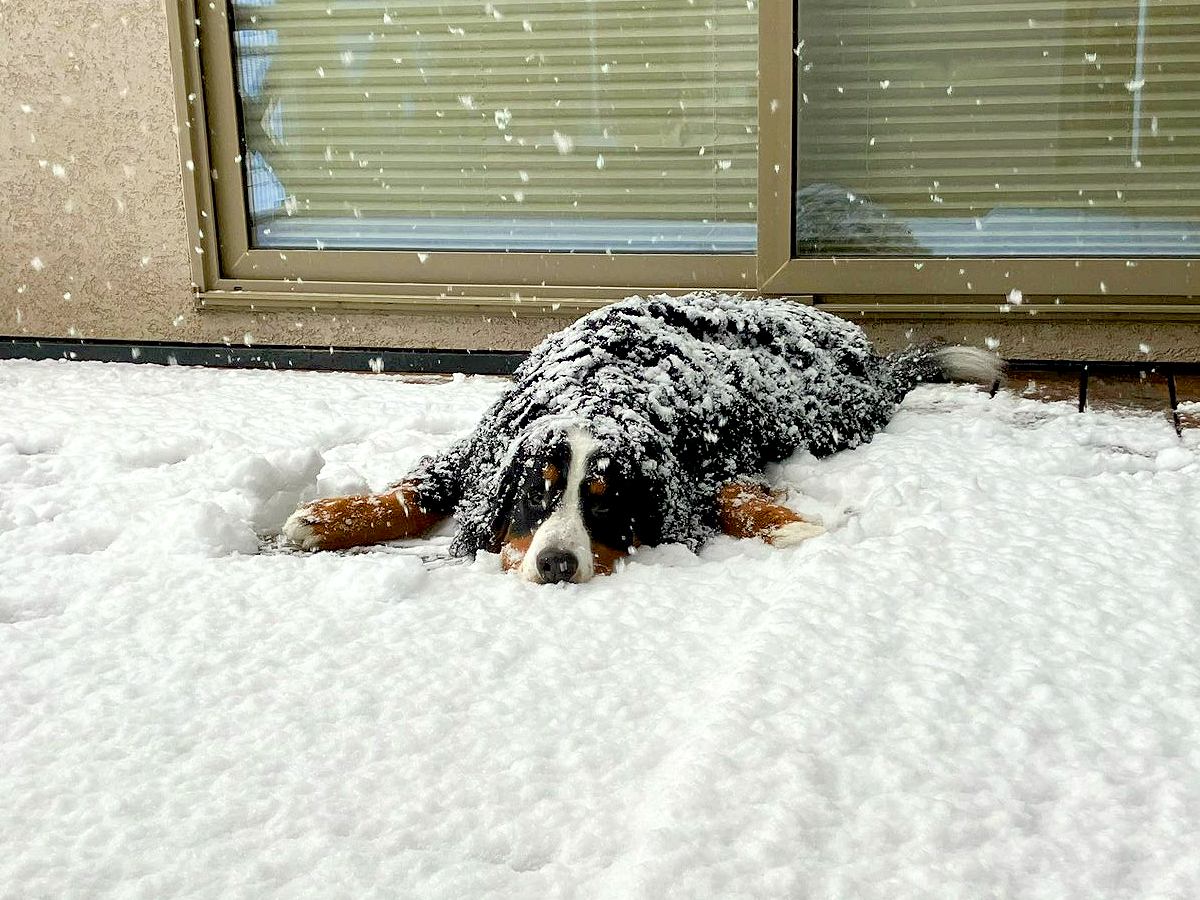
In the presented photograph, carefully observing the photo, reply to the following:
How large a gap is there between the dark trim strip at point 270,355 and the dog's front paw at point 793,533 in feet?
8.32

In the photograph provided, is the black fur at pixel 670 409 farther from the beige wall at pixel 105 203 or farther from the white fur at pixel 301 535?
the beige wall at pixel 105 203

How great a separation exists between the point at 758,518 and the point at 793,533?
123mm

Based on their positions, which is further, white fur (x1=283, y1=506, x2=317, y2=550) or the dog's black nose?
white fur (x1=283, y1=506, x2=317, y2=550)

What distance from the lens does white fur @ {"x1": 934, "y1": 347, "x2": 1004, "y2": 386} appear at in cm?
410

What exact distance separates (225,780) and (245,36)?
435cm

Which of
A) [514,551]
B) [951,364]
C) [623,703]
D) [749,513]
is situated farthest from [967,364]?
[623,703]

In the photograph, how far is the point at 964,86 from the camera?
14.5 feet

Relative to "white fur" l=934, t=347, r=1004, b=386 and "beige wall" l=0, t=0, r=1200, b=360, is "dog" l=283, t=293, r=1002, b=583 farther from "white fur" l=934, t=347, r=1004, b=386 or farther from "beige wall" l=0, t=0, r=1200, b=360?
"beige wall" l=0, t=0, r=1200, b=360

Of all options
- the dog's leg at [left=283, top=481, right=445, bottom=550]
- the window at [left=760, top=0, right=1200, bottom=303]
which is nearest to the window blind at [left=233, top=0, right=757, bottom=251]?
the window at [left=760, top=0, right=1200, bottom=303]

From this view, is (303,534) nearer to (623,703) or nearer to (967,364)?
(623,703)

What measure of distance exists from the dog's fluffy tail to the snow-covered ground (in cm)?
117

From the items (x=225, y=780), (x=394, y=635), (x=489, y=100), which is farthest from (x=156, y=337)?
(x=225, y=780)

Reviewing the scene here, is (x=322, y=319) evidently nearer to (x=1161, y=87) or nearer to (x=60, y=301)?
(x=60, y=301)

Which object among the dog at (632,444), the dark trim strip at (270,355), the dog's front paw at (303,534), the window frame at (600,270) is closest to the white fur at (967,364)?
the window frame at (600,270)
